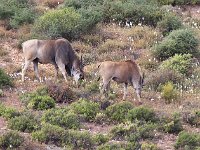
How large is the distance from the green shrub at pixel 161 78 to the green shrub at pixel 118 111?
271 cm

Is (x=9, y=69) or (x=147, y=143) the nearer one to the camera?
(x=147, y=143)

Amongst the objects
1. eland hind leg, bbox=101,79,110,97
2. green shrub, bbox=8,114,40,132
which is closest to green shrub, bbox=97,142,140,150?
green shrub, bbox=8,114,40,132

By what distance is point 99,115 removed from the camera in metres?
16.5

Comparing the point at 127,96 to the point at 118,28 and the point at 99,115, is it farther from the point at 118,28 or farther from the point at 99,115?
the point at 118,28

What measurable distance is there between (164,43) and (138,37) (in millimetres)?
1925

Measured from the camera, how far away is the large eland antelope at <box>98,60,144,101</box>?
17.9 m

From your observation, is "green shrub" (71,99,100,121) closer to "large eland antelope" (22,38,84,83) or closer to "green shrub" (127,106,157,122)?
"green shrub" (127,106,157,122)

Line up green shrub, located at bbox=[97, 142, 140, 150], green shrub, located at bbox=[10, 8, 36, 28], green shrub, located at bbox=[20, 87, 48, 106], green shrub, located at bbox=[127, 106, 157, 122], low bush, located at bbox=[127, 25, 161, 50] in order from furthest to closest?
green shrub, located at bbox=[10, 8, 36, 28] → low bush, located at bbox=[127, 25, 161, 50] → green shrub, located at bbox=[20, 87, 48, 106] → green shrub, located at bbox=[127, 106, 157, 122] → green shrub, located at bbox=[97, 142, 140, 150]

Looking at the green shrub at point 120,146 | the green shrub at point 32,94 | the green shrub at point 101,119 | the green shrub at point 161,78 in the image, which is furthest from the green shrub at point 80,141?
the green shrub at point 161,78

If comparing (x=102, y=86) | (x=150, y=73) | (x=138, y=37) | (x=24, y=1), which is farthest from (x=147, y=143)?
(x=24, y=1)

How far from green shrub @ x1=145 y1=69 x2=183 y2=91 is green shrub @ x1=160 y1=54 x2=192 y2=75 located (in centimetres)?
71

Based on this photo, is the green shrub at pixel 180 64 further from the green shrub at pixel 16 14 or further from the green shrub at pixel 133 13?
the green shrub at pixel 16 14

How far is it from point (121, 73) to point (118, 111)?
1.52 meters

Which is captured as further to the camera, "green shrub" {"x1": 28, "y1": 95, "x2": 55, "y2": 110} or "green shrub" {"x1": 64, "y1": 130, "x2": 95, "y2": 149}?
"green shrub" {"x1": 28, "y1": 95, "x2": 55, "y2": 110}
